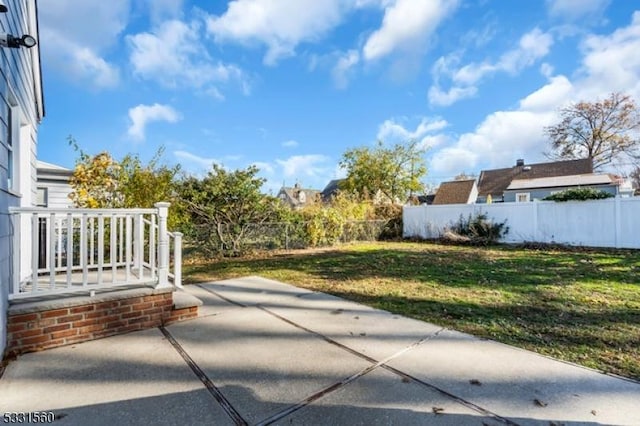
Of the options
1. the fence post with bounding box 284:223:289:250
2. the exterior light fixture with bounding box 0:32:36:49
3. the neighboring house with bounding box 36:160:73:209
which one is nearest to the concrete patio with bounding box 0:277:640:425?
the exterior light fixture with bounding box 0:32:36:49

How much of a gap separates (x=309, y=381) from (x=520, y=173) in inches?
1163

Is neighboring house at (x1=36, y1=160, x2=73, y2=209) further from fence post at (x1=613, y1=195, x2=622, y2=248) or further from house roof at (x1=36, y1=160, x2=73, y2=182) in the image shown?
fence post at (x1=613, y1=195, x2=622, y2=248)

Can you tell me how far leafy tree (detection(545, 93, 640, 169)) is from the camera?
23062 mm

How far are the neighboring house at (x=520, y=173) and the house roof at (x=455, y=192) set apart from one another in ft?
8.73

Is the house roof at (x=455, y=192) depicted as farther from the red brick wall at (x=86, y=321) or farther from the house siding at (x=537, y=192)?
the red brick wall at (x=86, y=321)

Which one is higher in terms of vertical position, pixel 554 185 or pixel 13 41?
pixel 554 185

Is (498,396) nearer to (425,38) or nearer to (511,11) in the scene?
(511,11)

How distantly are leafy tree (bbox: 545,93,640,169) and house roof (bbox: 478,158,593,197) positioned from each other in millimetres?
3713

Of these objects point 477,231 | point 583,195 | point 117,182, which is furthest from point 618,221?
point 117,182

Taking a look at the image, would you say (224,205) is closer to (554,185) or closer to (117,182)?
(117,182)

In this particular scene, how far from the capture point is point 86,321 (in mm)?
3117

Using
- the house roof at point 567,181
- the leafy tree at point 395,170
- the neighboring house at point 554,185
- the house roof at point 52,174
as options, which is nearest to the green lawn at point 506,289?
the house roof at point 52,174

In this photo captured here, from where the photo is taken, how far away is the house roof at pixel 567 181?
63.1ft

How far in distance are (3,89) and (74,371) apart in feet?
9.00
